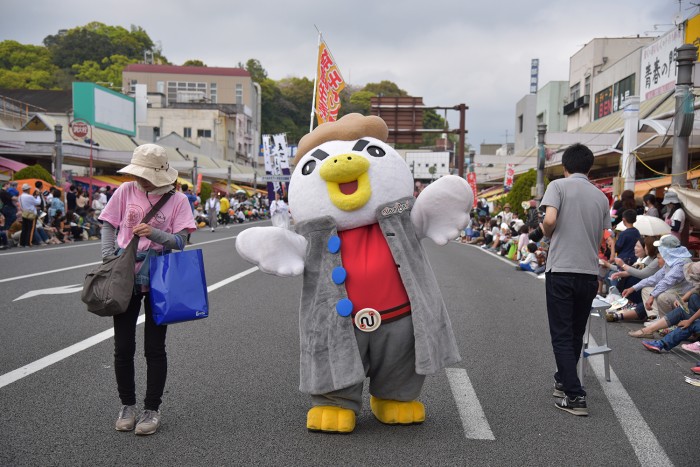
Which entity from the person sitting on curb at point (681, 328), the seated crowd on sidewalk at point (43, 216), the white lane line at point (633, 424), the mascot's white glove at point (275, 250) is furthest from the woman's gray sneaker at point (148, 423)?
the seated crowd on sidewalk at point (43, 216)

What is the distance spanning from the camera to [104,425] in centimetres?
457

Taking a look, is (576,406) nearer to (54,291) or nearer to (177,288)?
(177,288)

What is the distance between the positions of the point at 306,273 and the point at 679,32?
22.8m

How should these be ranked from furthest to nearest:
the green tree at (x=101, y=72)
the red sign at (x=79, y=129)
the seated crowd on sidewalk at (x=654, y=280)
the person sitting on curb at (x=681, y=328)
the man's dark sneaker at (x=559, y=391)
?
the green tree at (x=101, y=72) → the red sign at (x=79, y=129) → the seated crowd on sidewalk at (x=654, y=280) → the person sitting on curb at (x=681, y=328) → the man's dark sneaker at (x=559, y=391)

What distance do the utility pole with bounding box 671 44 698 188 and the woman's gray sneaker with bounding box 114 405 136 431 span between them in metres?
10.4

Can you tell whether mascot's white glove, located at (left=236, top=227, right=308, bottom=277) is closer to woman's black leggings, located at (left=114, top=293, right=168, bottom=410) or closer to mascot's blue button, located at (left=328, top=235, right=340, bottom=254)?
mascot's blue button, located at (left=328, top=235, right=340, bottom=254)

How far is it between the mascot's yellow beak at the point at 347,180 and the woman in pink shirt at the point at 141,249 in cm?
104

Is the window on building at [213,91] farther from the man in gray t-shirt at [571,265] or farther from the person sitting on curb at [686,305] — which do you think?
the man in gray t-shirt at [571,265]

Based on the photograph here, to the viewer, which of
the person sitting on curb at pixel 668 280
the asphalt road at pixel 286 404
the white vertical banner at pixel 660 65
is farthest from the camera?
the white vertical banner at pixel 660 65

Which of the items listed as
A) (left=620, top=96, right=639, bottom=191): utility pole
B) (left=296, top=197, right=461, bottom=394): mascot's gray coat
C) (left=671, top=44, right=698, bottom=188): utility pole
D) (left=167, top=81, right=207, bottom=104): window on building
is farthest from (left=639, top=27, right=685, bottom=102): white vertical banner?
(left=167, top=81, right=207, bottom=104): window on building

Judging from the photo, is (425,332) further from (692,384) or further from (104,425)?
(692,384)

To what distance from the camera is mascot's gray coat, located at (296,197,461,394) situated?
4535 millimetres

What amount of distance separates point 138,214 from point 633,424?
12.0ft

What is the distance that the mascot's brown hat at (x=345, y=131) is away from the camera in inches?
198
